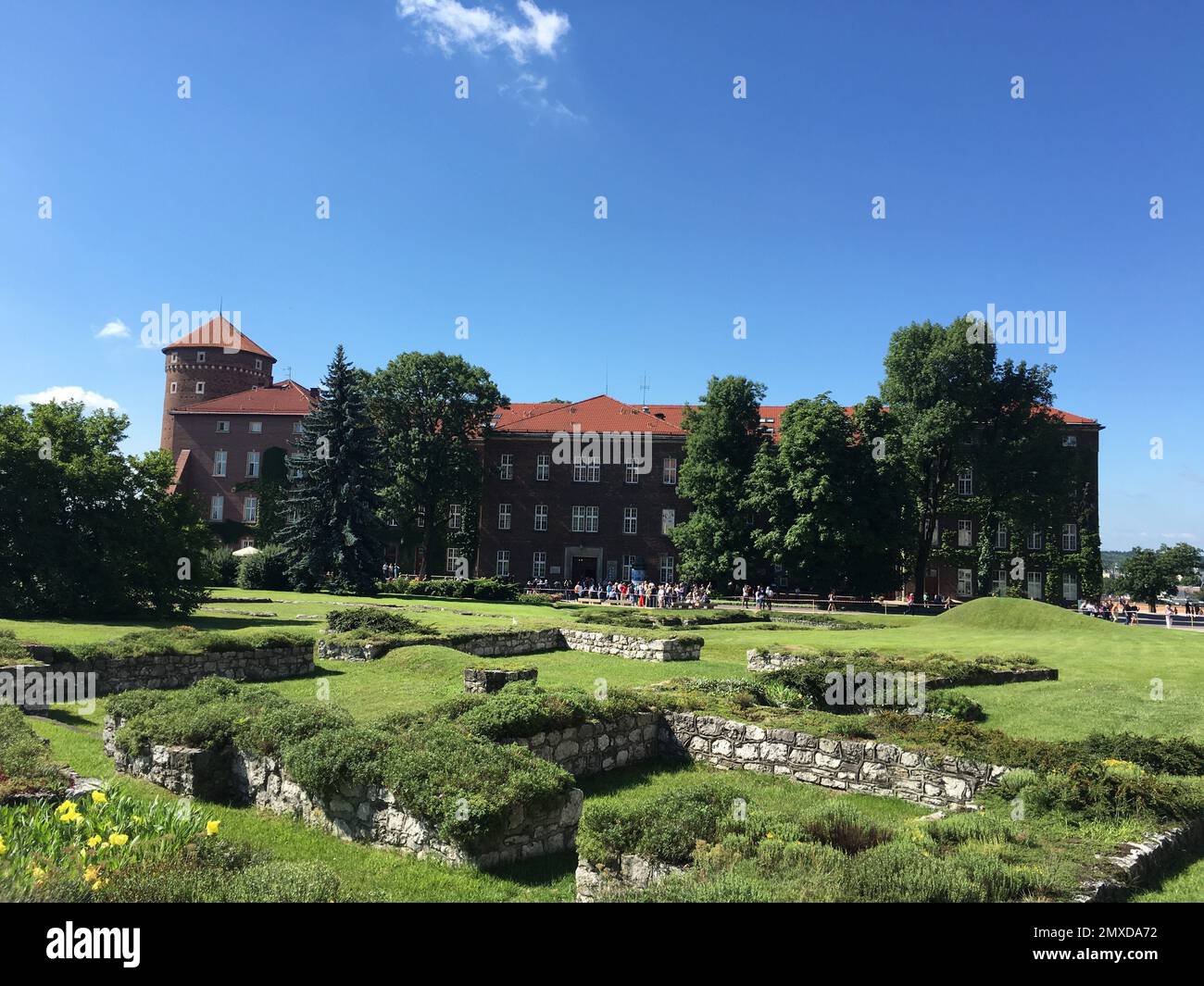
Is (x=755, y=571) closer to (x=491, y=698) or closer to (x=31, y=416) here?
(x=31, y=416)

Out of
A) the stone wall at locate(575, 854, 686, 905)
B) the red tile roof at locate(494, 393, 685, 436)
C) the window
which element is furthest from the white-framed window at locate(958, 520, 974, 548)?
the stone wall at locate(575, 854, 686, 905)

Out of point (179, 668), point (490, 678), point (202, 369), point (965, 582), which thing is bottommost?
point (965, 582)

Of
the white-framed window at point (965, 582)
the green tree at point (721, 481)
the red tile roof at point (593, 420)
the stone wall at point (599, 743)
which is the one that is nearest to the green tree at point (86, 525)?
the stone wall at point (599, 743)

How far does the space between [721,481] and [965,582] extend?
20.5 meters

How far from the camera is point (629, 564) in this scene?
58500mm

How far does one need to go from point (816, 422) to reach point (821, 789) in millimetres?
39758

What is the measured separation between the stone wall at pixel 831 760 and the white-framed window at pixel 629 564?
152 feet

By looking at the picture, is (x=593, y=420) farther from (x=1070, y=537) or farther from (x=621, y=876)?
(x=621, y=876)

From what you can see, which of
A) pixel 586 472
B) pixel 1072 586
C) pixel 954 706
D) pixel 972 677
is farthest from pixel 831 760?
pixel 1072 586

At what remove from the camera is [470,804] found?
23.6 ft

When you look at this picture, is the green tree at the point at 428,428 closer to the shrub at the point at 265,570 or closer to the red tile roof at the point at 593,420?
the red tile roof at the point at 593,420

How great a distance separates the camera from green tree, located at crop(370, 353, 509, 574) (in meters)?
54.2

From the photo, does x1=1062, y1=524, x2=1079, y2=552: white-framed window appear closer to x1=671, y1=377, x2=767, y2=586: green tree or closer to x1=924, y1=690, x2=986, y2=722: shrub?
x1=671, y1=377, x2=767, y2=586: green tree
